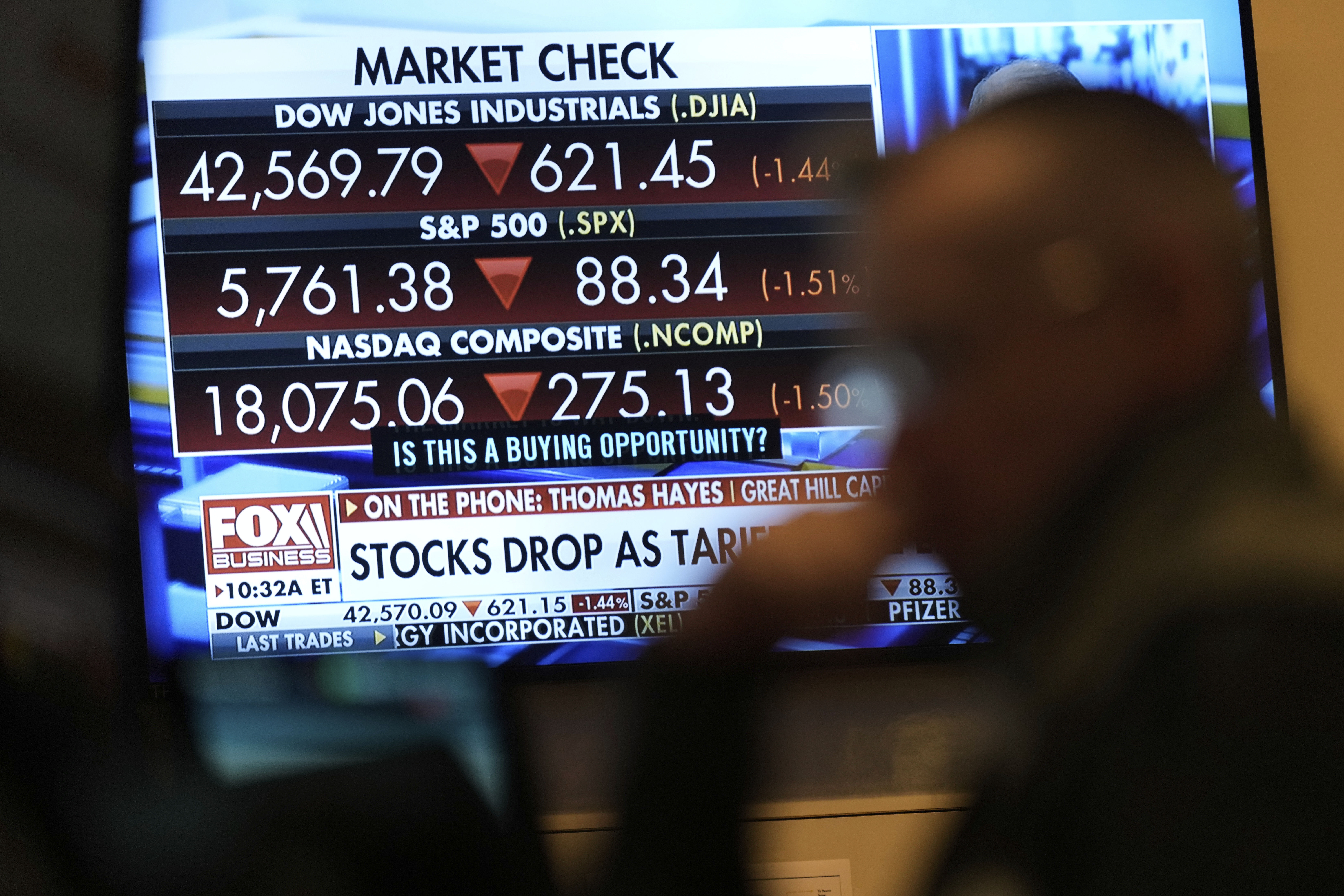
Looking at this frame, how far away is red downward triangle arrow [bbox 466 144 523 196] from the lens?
4.81 feet

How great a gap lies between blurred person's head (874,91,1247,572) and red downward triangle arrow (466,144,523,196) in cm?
91

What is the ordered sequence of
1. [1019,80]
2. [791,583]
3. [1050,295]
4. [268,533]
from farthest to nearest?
1. [1019,80]
2. [268,533]
3. [791,583]
4. [1050,295]

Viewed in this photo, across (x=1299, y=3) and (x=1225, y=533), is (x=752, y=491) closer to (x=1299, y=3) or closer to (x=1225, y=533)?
(x=1225, y=533)

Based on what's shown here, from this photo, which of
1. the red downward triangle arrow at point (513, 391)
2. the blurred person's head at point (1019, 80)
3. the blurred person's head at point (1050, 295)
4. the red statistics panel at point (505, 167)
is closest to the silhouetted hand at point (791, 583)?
the blurred person's head at point (1050, 295)

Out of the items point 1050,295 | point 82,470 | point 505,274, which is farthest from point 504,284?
point 1050,295

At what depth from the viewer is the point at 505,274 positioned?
1.45 m

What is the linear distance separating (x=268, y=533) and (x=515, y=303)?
0.41 metres

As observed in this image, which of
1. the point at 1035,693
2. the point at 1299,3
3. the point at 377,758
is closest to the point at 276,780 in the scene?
the point at 377,758

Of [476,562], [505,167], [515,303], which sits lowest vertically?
[476,562]

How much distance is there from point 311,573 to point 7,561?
0.36 m

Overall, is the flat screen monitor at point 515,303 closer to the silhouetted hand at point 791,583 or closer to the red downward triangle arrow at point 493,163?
the red downward triangle arrow at point 493,163

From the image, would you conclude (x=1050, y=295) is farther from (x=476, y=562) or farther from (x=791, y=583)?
(x=476, y=562)

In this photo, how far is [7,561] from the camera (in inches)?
54.8

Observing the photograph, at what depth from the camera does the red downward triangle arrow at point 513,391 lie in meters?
1.43
